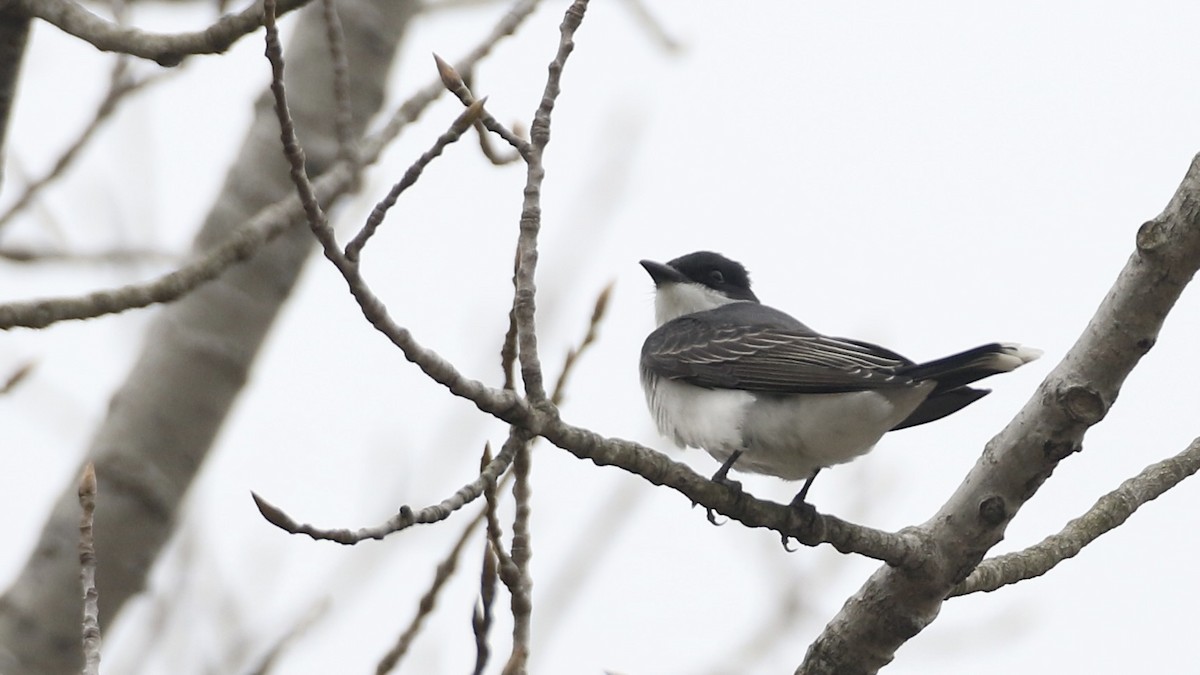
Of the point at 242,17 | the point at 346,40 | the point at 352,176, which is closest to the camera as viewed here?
the point at 242,17

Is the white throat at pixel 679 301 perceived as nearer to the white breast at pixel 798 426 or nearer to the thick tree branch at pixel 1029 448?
the white breast at pixel 798 426

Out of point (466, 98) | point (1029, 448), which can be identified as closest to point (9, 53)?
point (466, 98)

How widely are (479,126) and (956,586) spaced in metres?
1.88

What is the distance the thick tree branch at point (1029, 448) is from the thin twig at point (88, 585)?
6.72 feet

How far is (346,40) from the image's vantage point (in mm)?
4621

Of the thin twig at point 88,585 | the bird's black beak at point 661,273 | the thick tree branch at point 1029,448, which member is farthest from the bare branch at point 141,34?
the bird's black beak at point 661,273

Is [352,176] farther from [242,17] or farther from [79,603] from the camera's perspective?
[79,603]

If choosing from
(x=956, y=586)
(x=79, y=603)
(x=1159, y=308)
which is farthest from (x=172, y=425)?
(x=1159, y=308)

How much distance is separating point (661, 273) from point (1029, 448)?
3.91 m

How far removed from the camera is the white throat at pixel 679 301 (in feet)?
24.2

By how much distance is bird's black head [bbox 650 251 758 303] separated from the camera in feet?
24.8

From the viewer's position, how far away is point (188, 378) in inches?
162

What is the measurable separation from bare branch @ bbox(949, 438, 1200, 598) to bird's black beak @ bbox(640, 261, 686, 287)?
3463mm

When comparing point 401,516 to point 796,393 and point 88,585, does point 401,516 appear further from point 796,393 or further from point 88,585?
point 796,393
